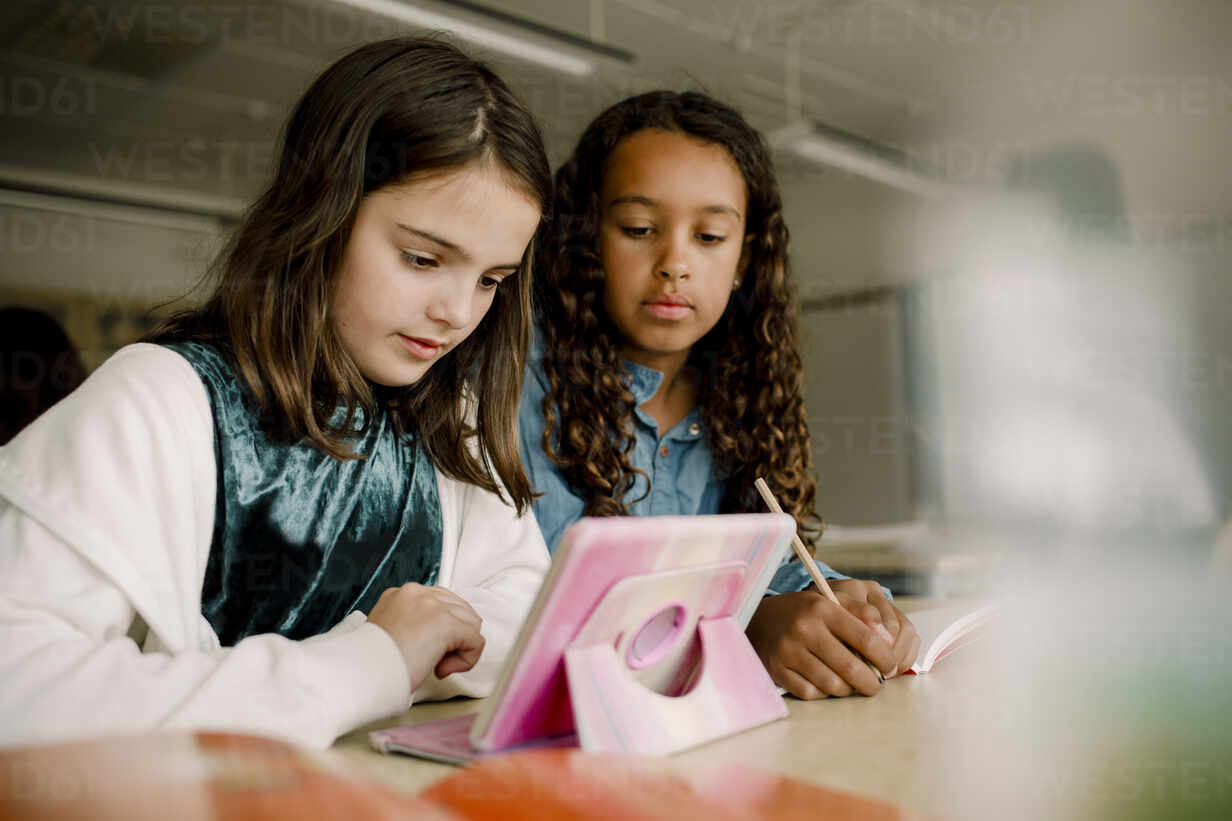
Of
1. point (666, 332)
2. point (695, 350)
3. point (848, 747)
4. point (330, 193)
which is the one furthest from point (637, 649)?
point (695, 350)

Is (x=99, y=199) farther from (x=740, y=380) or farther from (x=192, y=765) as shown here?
(x=192, y=765)

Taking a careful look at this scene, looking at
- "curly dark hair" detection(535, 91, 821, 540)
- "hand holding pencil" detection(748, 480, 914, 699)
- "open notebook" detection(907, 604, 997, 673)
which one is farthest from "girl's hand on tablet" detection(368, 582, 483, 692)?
"curly dark hair" detection(535, 91, 821, 540)

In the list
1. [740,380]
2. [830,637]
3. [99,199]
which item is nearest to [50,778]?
[830,637]

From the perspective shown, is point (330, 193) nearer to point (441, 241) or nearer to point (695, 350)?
point (441, 241)

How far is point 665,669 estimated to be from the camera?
2.11 ft

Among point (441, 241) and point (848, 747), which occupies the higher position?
point (441, 241)

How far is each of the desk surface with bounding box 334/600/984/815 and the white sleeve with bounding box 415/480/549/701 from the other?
0.40ft

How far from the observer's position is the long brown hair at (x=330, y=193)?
33.6 inches

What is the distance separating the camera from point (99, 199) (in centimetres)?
539

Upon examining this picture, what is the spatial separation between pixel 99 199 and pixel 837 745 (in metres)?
5.83

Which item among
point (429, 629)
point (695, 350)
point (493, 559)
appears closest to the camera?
point (429, 629)

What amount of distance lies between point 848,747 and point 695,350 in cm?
94

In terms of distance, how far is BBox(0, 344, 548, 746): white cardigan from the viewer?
545 mm

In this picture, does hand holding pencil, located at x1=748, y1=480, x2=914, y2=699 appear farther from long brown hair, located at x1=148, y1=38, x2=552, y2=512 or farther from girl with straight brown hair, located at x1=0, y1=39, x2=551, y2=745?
long brown hair, located at x1=148, y1=38, x2=552, y2=512
